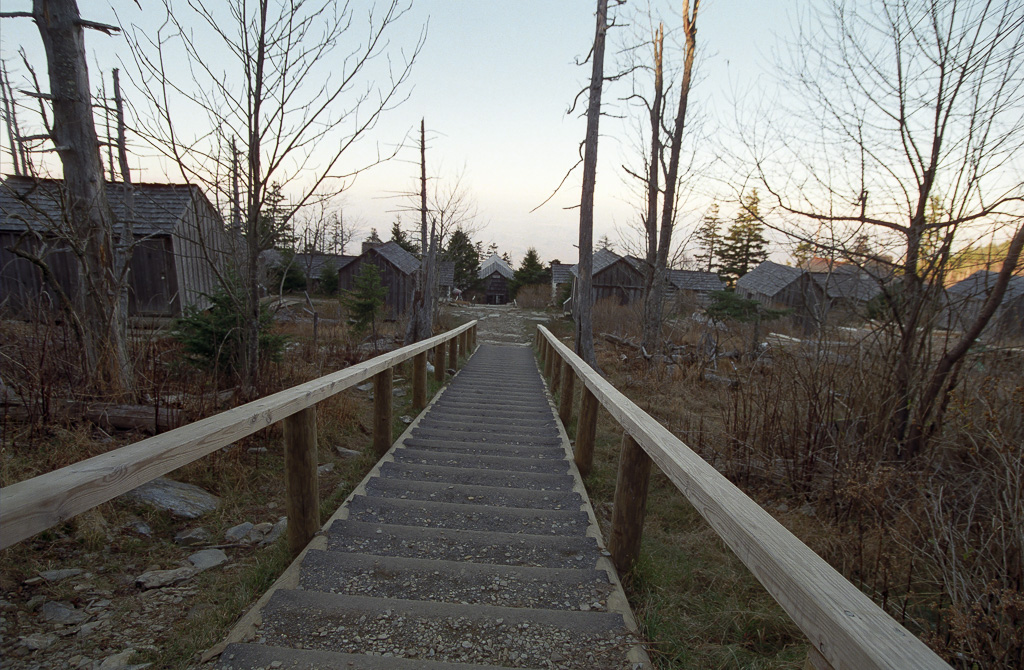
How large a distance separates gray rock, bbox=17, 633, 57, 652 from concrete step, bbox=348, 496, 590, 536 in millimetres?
1223

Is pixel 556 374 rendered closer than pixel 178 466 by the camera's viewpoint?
No

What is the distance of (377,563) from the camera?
2.14 m

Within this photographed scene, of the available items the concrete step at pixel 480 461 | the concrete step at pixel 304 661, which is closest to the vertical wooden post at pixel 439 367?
the concrete step at pixel 480 461

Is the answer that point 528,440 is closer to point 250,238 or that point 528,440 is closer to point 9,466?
point 250,238

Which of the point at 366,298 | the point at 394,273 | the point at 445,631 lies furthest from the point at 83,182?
the point at 394,273

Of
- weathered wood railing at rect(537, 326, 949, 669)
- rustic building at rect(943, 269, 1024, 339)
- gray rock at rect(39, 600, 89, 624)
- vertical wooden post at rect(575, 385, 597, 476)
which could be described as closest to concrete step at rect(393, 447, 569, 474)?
vertical wooden post at rect(575, 385, 597, 476)

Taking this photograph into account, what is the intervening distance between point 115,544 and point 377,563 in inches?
59.8

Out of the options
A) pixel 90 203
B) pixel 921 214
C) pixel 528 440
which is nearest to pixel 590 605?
pixel 528 440

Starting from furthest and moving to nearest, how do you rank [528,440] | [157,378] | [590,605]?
1. [528,440]
2. [157,378]
3. [590,605]

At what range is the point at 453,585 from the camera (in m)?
2.04

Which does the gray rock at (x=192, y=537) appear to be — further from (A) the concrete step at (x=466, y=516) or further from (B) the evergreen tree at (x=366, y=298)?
(B) the evergreen tree at (x=366, y=298)

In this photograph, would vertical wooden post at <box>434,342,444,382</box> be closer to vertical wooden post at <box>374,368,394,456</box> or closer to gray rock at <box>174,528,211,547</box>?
vertical wooden post at <box>374,368,394,456</box>

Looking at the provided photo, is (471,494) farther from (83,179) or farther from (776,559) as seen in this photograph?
(83,179)

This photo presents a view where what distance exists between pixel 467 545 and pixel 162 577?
1.43 metres
